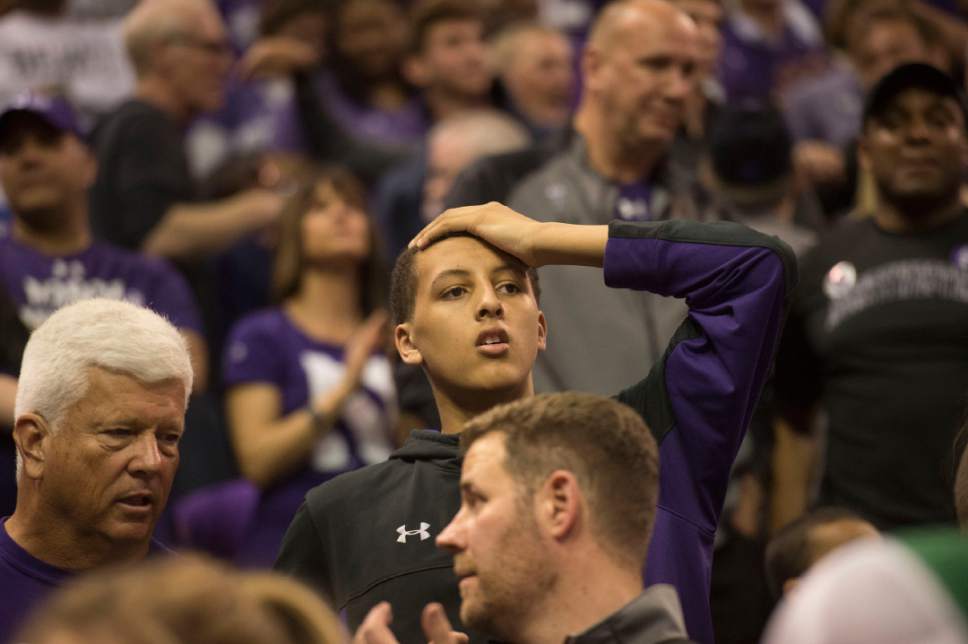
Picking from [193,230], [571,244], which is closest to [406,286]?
[571,244]

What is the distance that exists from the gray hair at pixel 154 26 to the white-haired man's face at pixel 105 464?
3.64 meters

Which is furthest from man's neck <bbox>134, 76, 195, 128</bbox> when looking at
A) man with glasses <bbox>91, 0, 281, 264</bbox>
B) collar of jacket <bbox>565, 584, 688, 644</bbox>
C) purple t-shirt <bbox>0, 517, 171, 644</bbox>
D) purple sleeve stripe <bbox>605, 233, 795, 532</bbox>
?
collar of jacket <bbox>565, 584, 688, 644</bbox>

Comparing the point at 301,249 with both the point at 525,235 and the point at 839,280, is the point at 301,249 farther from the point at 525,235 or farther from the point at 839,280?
the point at 525,235

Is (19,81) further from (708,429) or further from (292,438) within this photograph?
(708,429)

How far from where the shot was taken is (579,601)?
2865mm

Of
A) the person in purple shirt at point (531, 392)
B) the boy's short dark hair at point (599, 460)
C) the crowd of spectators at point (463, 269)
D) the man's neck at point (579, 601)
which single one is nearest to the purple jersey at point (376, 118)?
the crowd of spectators at point (463, 269)

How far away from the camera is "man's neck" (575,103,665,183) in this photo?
5.30m

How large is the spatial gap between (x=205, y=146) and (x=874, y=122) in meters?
3.95

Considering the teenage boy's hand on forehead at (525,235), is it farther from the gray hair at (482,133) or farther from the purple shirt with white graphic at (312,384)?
the gray hair at (482,133)

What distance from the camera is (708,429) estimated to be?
11.7ft

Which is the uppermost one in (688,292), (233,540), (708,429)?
(688,292)

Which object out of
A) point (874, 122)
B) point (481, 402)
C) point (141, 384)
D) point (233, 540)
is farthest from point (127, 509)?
point (874, 122)

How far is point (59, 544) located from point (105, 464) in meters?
0.20

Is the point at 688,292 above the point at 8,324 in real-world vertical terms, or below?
above
